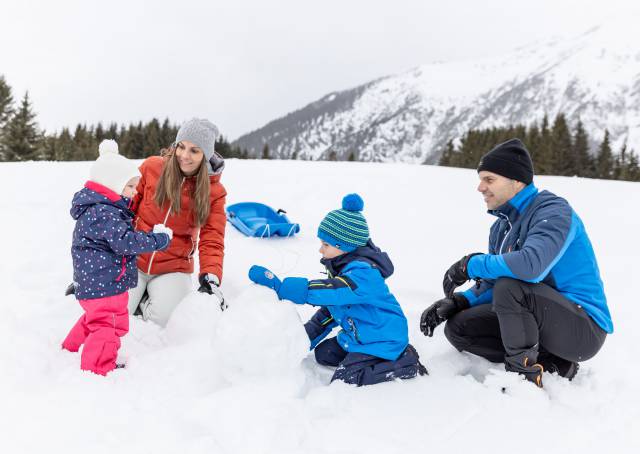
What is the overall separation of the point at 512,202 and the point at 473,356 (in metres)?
1.16

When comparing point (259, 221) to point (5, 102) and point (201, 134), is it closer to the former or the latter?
point (201, 134)

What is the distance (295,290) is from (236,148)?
201ft

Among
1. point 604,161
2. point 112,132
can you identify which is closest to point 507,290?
point 604,161

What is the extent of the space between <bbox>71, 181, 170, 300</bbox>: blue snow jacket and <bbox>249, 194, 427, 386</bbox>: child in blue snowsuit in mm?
857

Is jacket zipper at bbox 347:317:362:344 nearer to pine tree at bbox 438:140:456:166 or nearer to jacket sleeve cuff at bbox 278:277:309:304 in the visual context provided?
jacket sleeve cuff at bbox 278:277:309:304

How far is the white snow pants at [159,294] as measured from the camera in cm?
347

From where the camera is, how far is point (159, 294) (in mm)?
→ 3508

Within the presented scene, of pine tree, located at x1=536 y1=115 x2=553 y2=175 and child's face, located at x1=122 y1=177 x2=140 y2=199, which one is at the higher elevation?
pine tree, located at x1=536 y1=115 x2=553 y2=175

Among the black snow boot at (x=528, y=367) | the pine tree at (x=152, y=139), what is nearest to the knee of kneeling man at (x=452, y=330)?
the black snow boot at (x=528, y=367)

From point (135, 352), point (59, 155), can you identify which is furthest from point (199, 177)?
point (59, 155)

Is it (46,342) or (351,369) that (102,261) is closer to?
(46,342)

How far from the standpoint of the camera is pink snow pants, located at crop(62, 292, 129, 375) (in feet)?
8.54

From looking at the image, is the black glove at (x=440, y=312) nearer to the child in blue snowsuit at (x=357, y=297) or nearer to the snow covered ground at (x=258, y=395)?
the snow covered ground at (x=258, y=395)

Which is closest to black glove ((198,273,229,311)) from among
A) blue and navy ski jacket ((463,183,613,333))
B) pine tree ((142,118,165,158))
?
blue and navy ski jacket ((463,183,613,333))
